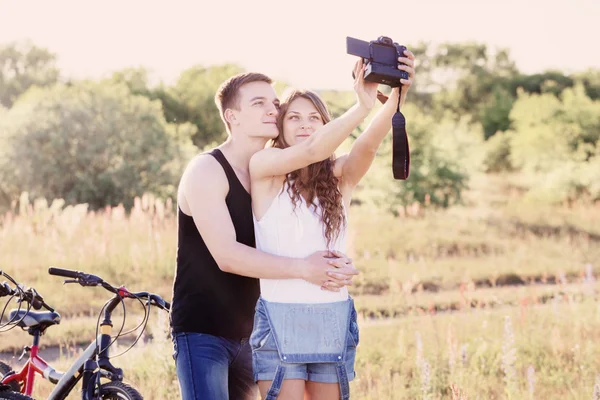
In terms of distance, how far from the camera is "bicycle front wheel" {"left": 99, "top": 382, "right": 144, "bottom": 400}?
328cm

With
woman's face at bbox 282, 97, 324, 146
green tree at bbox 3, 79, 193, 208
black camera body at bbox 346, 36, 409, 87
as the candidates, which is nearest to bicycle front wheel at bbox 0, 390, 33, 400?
woman's face at bbox 282, 97, 324, 146

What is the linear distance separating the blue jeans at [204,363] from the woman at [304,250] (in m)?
0.23

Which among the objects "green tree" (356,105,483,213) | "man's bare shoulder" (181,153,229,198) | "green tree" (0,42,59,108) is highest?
"green tree" (0,42,59,108)

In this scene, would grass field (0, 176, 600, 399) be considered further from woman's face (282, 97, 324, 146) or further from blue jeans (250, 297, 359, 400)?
woman's face (282, 97, 324, 146)

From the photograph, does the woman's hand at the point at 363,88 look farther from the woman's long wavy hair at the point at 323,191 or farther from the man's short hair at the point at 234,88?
the man's short hair at the point at 234,88

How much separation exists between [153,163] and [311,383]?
17.0 metres

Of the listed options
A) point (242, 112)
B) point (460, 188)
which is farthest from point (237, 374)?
point (460, 188)

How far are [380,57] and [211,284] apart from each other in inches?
47.3

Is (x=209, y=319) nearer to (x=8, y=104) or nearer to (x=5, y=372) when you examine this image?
(x=5, y=372)

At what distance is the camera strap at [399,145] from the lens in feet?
10.3

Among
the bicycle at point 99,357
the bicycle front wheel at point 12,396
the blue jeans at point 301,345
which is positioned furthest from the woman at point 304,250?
the bicycle front wheel at point 12,396

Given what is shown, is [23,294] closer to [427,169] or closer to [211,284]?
[211,284]

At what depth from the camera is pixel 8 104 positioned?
41906 mm

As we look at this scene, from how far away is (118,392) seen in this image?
131 inches
